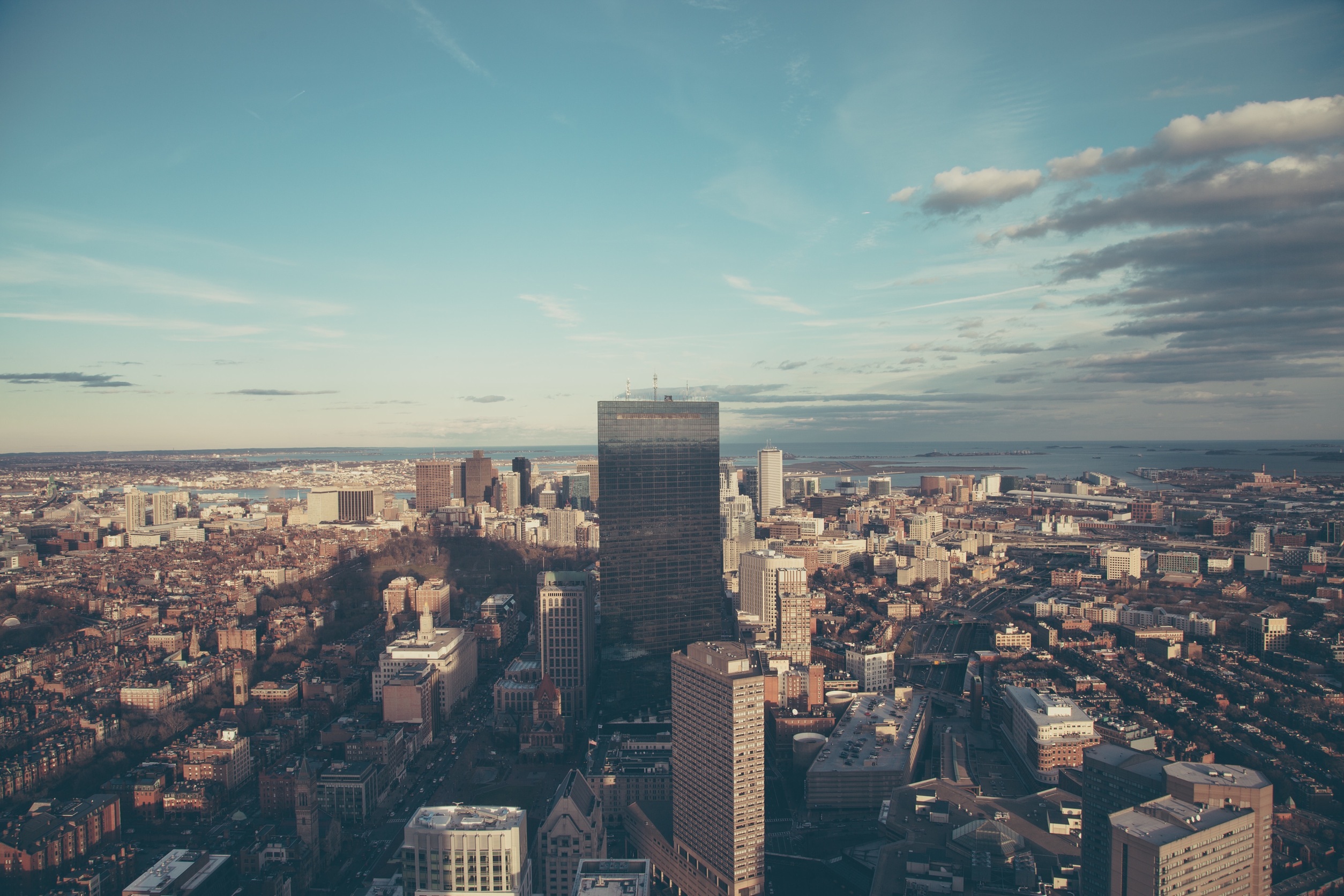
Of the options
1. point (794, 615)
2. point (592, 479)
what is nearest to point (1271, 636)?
point (794, 615)

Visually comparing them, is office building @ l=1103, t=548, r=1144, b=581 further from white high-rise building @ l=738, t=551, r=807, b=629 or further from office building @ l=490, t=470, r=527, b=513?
office building @ l=490, t=470, r=527, b=513

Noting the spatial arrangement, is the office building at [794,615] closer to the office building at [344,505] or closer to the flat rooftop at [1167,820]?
the flat rooftop at [1167,820]

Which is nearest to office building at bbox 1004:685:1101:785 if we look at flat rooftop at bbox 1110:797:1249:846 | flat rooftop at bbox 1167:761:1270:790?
flat rooftop at bbox 1167:761:1270:790

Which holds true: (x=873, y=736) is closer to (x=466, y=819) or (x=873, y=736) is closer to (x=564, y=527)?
(x=466, y=819)

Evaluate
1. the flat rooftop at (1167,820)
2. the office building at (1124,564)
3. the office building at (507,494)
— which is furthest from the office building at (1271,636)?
the office building at (507,494)

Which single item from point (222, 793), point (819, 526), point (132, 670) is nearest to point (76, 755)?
point (222, 793)

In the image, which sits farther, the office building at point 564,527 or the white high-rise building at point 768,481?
the white high-rise building at point 768,481
